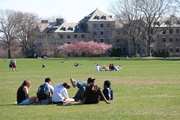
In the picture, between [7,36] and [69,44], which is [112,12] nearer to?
[69,44]

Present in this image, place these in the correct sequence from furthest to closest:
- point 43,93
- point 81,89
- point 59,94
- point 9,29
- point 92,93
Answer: point 9,29, point 81,89, point 43,93, point 59,94, point 92,93

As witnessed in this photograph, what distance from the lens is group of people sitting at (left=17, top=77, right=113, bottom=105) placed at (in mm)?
14930

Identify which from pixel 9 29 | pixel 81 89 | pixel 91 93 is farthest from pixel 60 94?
pixel 9 29

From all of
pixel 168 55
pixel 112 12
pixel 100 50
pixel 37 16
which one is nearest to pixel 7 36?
pixel 37 16

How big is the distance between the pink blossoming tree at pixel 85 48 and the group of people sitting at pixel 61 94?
104m

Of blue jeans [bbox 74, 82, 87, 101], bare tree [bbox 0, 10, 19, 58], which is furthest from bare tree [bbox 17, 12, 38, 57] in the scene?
blue jeans [bbox 74, 82, 87, 101]

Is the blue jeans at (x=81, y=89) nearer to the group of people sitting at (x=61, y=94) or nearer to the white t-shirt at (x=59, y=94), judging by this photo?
the group of people sitting at (x=61, y=94)

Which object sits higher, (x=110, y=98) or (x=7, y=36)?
(x=7, y=36)

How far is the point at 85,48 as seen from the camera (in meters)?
121

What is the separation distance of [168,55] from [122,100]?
91.2 m

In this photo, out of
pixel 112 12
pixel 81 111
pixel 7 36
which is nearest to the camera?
pixel 81 111

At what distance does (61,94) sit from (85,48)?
4175 inches

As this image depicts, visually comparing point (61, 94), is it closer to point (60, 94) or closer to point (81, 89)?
point (60, 94)

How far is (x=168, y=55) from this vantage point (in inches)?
4126
